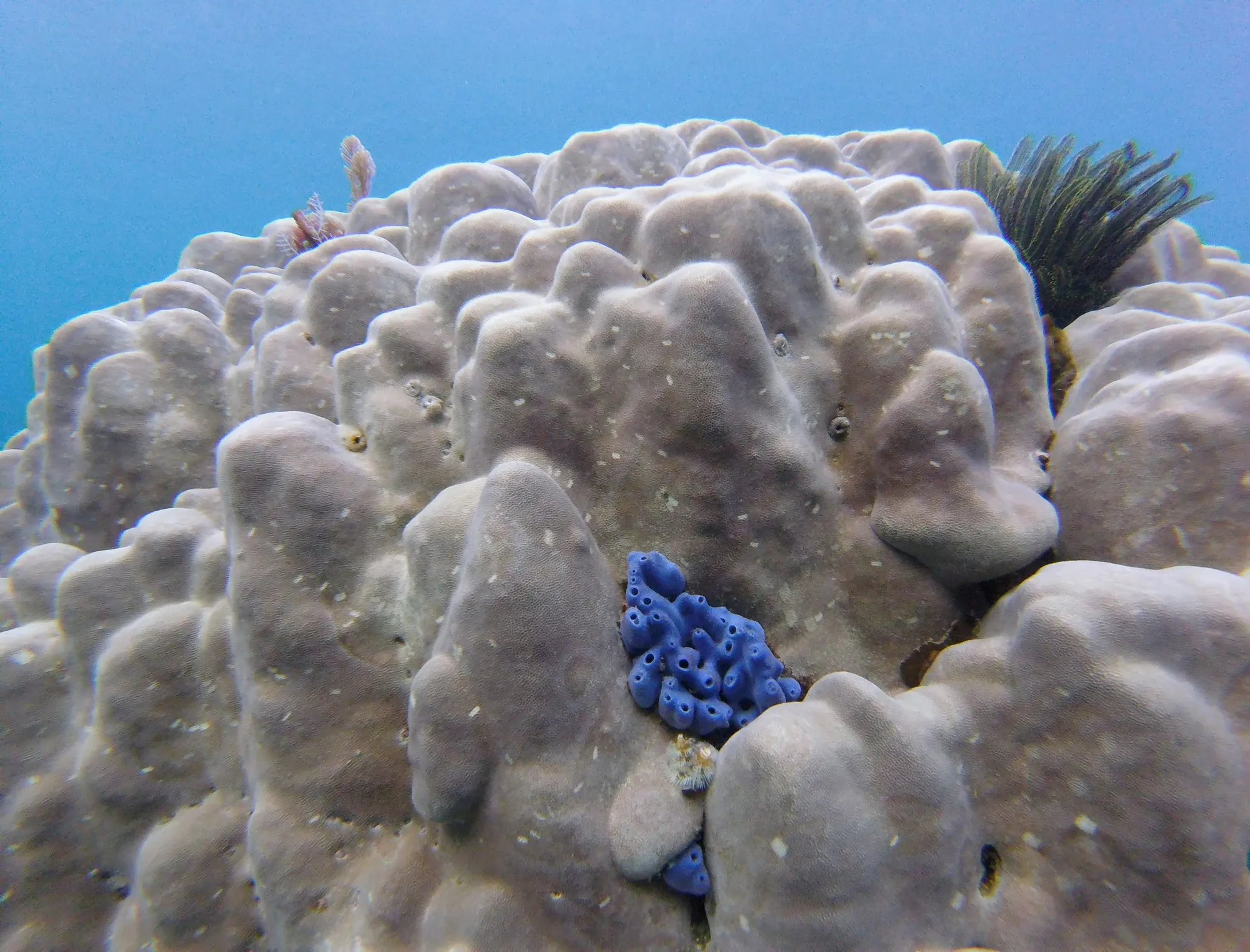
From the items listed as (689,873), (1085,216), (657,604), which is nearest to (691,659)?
(657,604)

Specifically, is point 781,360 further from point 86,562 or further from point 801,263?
point 86,562

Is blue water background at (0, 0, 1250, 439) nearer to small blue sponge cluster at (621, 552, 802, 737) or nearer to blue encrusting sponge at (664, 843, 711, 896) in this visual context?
small blue sponge cluster at (621, 552, 802, 737)

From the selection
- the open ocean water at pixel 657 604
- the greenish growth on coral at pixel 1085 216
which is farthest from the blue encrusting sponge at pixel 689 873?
the greenish growth on coral at pixel 1085 216

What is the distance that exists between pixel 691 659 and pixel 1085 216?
4.73 metres

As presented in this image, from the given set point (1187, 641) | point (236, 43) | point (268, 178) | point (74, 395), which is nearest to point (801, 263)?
point (1187, 641)

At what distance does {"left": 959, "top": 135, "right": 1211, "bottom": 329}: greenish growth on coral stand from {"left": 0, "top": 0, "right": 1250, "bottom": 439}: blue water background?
216ft

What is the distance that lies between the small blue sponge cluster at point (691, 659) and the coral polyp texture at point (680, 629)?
0.02 meters

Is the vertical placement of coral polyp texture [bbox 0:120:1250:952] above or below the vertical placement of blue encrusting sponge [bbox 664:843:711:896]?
above

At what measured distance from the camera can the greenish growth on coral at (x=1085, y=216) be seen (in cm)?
417

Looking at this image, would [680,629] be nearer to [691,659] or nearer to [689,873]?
[691,659]

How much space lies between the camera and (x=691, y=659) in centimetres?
223

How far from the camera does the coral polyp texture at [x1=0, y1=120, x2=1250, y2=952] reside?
5.84 ft

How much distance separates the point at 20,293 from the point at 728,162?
Result: 4193 inches

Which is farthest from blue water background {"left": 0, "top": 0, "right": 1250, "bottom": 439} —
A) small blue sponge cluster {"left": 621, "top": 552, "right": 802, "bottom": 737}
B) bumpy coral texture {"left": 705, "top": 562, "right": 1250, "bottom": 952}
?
bumpy coral texture {"left": 705, "top": 562, "right": 1250, "bottom": 952}
